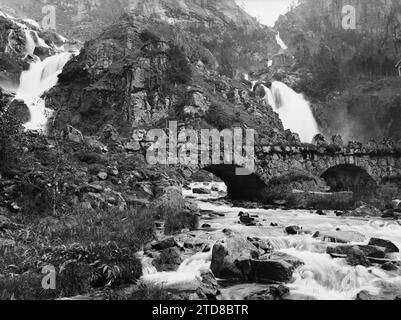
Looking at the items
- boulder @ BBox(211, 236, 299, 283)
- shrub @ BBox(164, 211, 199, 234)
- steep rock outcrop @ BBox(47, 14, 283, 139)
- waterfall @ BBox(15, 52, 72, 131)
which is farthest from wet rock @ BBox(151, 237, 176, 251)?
waterfall @ BBox(15, 52, 72, 131)

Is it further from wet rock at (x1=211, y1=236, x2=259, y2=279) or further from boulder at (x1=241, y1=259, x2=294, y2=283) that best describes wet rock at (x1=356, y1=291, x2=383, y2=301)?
wet rock at (x1=211, y1=236, x2=259, y2=279)

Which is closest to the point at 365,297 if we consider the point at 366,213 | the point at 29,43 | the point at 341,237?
the point at 341,237

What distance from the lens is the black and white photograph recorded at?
36.6 ft

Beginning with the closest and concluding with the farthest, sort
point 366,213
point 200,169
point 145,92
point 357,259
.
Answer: point 357,259 → point 366,213 → point 200,169 → point 145,92

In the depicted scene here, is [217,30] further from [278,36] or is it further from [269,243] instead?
[269,243]

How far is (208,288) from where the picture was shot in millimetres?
10281

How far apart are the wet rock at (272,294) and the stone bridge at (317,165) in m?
21.0

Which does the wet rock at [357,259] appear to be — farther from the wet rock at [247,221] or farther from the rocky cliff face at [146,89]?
the rocky cliff face at [146,89]

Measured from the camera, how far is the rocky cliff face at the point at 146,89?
51781mm

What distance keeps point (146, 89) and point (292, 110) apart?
2678 centimetres

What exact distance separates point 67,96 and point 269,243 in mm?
49379

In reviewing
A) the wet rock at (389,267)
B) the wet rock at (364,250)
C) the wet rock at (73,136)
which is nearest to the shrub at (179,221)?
the wet rock at (364,250)

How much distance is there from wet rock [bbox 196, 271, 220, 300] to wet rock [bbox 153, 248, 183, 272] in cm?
130

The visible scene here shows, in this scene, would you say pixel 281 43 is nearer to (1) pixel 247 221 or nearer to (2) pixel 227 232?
(1) pixel 247 221
